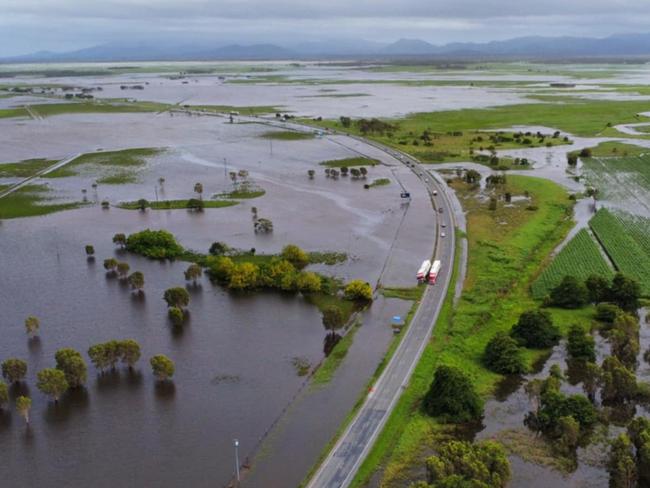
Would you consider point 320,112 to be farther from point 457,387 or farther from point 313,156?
point 457,387

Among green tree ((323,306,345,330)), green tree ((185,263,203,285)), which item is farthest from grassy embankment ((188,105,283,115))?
green tree ((323,306,345,330))

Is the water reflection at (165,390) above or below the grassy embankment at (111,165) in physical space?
below

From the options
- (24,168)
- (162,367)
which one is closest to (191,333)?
(162,367)

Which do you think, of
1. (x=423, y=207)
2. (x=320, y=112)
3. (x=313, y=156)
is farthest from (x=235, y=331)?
(x=320, y=112)

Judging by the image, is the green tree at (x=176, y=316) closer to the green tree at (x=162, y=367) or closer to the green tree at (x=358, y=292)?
the green tree at (x=162, y=367)

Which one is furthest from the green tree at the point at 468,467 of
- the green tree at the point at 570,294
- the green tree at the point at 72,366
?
the green tree at the point at 72,366

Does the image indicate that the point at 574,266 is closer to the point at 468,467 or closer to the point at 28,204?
the point at 468,467
